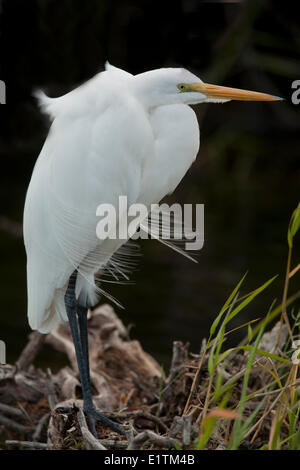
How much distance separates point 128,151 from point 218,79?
6.24 metres

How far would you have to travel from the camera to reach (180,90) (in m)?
2.32

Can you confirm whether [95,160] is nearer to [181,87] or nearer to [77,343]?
[181,87]

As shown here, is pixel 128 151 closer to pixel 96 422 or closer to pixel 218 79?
pixel 96 422

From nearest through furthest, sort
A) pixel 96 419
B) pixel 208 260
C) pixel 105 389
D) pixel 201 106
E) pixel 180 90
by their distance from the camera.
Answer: pixel 180 90
pixel 96 419
pixel 105 389
pixel 208 260
pixel 201 106

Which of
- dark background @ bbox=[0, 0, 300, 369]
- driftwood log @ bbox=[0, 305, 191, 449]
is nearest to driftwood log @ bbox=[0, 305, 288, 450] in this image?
driftwood log @ bbox=[0, 305, 191, 449]

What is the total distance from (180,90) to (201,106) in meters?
5.92

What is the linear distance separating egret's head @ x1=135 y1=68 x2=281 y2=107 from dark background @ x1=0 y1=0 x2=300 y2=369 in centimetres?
385

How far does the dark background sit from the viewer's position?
6.81 metres

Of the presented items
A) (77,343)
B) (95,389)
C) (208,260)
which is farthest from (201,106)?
(77,343)

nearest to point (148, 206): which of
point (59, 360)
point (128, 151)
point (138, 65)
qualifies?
point (128, 151)

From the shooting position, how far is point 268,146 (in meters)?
9.72

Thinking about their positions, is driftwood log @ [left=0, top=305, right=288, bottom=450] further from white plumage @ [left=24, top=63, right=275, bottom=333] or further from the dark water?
the dark water
